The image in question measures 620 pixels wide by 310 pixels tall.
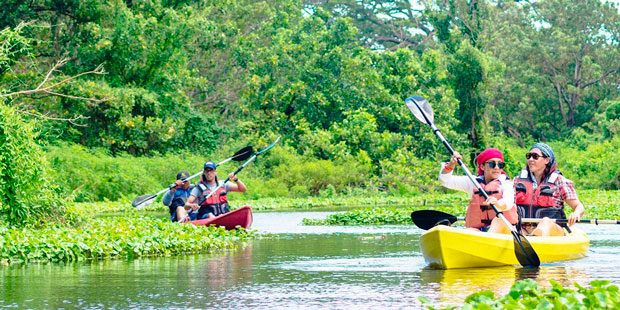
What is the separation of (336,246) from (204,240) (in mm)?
1922

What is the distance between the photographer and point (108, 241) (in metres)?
13.5

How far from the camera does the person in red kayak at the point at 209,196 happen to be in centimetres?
1731

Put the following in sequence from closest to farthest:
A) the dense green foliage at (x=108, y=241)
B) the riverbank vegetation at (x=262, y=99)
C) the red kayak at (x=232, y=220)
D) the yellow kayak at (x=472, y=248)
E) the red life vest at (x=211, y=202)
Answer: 1. the yellow kayak at (x=472, y=248)
2. the dense green foliage at (x=108, y=241)
3. the red kayak at (x=232, y=220)
4. the red life vest at (x=211, y=202)
5. the riverbank vegetation at (x=262, y=99)

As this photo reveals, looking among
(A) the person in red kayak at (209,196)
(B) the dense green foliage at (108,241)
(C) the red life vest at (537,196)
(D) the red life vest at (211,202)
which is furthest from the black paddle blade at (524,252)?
(D) the red life vest at (211,202)

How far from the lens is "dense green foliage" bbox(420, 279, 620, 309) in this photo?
643 cm

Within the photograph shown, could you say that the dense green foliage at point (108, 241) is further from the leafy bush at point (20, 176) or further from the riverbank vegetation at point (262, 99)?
the riverbank vegetation at point (262, 99)

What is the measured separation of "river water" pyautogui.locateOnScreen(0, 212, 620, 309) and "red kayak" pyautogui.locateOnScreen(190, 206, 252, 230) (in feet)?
5.67

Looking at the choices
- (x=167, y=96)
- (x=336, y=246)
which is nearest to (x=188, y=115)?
(x=167, y=96)

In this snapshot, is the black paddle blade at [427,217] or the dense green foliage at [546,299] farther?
the black paddle blade at [427,217]

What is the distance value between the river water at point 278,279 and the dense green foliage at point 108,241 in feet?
1.61

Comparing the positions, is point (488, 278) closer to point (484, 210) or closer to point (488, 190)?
point (488, 190)

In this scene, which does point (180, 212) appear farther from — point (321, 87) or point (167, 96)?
point (321, 87)

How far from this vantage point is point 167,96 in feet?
120

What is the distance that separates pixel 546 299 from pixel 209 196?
11208 millimetres
